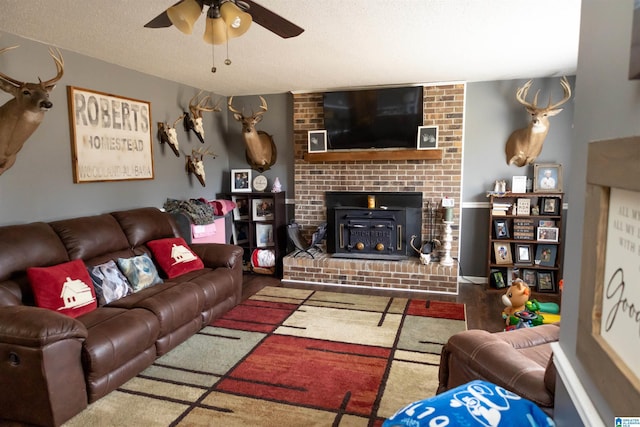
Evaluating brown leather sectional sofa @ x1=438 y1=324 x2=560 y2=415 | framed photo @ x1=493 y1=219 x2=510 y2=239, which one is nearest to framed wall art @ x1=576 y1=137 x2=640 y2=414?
brown leather sectional sofa @ x1=438 y1=324 x2=560 y2=415

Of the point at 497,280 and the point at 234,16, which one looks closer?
the point at 234,16

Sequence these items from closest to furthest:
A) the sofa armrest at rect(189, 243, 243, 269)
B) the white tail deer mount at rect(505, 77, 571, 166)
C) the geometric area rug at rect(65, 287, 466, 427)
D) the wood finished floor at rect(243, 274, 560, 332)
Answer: the geometric area rug at rect(65, 287, 466, 427) < the wood finished floor at rect(243, 274, 560, 332) < the sofa armrest at rect(189, 243, 243, 269) < the white tail deer mount at rect(505, 77, 571, 166)

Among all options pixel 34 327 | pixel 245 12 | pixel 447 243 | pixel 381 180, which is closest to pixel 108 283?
pixel 34 327

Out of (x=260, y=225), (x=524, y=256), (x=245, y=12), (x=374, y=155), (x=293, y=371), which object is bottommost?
(x=293, y=371)

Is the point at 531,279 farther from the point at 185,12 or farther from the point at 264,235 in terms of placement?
the point at 185,12

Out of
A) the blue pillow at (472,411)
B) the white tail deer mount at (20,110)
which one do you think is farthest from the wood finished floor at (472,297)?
the blue pillow at (472,411)

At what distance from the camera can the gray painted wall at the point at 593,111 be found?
2.19ft

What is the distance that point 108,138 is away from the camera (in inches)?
145

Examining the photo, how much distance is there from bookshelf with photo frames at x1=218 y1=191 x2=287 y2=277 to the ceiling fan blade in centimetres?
306

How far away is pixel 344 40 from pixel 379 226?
7.67ft

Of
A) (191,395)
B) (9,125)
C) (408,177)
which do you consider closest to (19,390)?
(191,395)

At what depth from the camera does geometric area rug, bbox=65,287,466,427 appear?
2.24 m

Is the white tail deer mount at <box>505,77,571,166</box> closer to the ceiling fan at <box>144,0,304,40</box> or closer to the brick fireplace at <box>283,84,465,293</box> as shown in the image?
the brick fireplace at <box>283,84,465,293</box>

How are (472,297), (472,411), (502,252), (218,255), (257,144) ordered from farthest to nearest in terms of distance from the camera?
(257,144) < (502,252) < (472,297) < (218,255) < (472,411)
